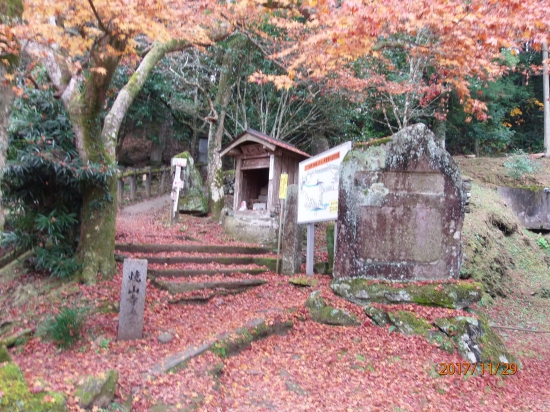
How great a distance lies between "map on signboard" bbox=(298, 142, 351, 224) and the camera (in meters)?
6.21

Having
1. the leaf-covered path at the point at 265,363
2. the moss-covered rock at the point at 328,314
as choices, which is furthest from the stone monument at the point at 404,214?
the leaf-covered path at the point at 265,363

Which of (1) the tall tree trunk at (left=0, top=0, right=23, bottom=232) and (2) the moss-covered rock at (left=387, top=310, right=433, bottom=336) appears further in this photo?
(2) the moss-covered rock at (left=387, top=310, right=433, bottom=336)

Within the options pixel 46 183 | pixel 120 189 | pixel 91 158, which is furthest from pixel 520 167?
pixel 46 183

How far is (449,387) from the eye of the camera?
13.2 feet

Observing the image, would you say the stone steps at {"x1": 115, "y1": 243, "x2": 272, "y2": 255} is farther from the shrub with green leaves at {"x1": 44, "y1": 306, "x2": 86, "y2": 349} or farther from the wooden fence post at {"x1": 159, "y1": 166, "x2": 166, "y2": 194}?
the wooden fence post at {"x1": 159, "y1": 166, "x2": 166, "y2": 194}

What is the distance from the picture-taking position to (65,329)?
4508mm

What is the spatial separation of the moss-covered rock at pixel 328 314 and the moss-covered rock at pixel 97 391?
9.70 feet

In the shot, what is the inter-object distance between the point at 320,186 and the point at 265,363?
332 centimetres

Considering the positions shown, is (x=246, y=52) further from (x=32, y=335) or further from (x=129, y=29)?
(x=32, y=335)

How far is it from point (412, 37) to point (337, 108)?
145 inches

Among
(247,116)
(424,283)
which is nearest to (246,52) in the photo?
(247,116)

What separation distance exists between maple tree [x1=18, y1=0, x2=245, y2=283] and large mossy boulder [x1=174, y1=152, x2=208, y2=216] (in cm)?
684

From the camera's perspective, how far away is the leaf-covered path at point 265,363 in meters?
3.57

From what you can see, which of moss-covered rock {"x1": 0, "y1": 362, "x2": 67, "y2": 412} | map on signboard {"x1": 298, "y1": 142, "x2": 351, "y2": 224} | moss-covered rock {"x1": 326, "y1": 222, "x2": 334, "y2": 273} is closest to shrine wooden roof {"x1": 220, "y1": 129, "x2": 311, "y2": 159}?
map on signboard {"x1": 298, "y1": 142, "x2": 351, "y2": 224}
